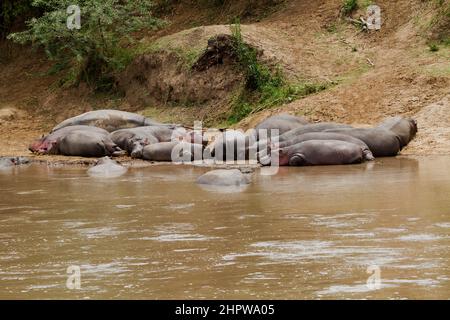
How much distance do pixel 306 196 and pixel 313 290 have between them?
4.46m

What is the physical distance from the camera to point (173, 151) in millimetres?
→ 15664

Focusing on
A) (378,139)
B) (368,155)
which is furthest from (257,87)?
(368,155)

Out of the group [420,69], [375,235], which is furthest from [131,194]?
[420,69]

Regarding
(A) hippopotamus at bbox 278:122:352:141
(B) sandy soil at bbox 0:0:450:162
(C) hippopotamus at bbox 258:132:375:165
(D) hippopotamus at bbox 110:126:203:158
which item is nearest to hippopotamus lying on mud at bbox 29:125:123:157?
(D) hippopotamus at bbox 110:126:203:158

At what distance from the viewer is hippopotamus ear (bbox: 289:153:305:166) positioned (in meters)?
13.8

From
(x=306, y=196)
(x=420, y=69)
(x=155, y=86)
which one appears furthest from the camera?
(x=155, y=86)

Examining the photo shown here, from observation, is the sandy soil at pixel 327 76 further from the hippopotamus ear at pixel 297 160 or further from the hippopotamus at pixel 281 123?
the hippopotamus ear at pixel 297 160

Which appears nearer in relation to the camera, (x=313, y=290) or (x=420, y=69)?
(x=313, y=290)

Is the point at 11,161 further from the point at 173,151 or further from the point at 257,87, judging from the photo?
the point at 257,87

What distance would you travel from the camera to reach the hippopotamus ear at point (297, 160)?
13.8m

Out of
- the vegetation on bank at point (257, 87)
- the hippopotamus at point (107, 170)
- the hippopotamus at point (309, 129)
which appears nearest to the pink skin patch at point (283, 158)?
the hippopotamus at point (309, 129)

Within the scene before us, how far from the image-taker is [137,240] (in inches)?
306
